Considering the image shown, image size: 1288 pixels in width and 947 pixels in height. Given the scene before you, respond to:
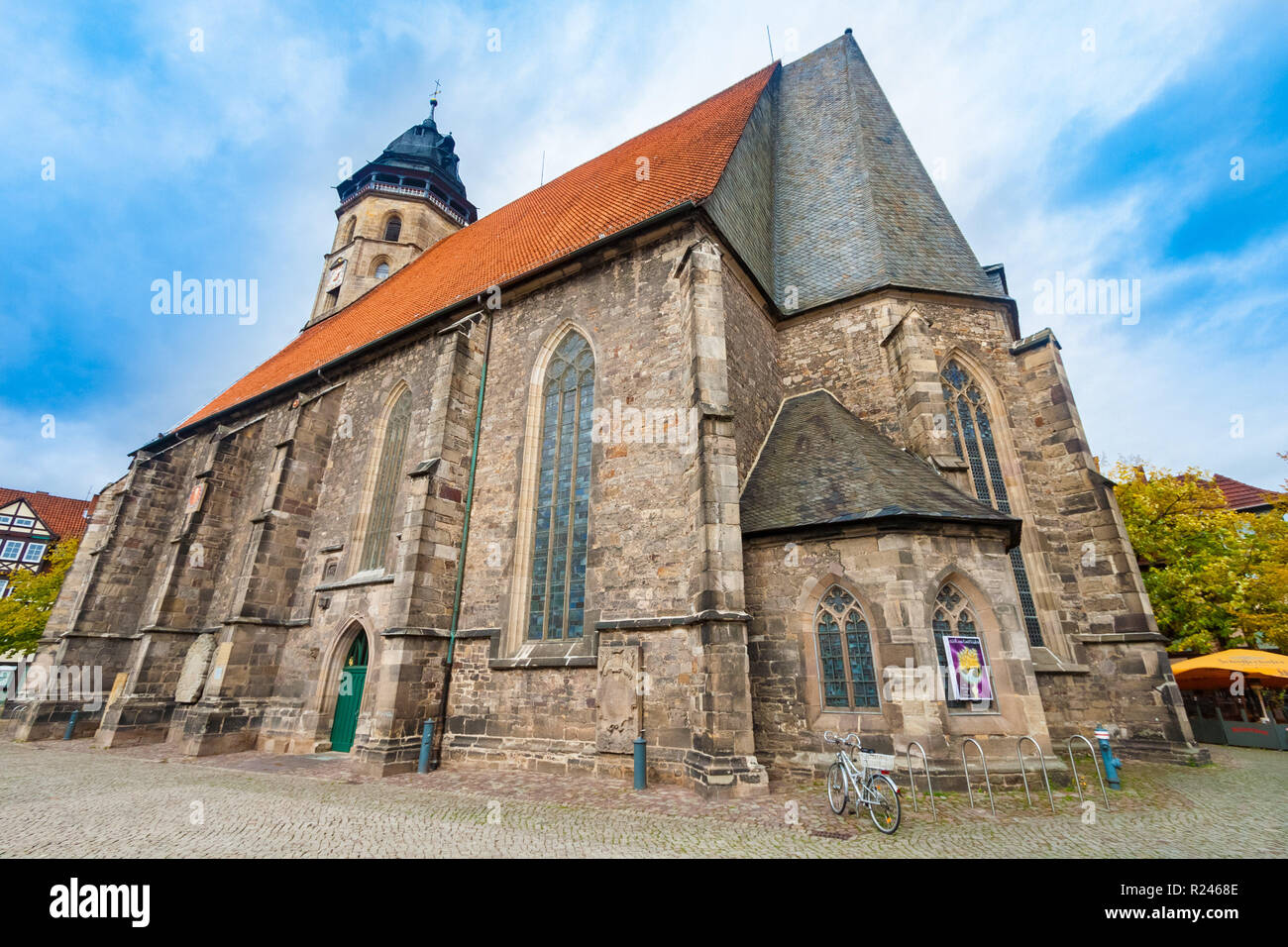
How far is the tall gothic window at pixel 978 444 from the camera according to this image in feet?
33.8

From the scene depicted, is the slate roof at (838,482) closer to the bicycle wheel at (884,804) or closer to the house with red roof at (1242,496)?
the bicycle wheel at (884,804)

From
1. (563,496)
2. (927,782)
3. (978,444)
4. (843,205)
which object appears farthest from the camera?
(843,205)

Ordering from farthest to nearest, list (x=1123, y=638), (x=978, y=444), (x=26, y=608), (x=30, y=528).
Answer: (x=30, y=528) < (x=26, y=608) < (x=978, y=444) < (x=1123, y=638)

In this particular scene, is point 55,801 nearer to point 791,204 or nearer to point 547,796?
point 547,796

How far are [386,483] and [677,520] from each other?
8048 millimetres

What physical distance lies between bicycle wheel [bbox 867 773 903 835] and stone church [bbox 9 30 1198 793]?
1.59 meters

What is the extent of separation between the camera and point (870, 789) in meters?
5.61

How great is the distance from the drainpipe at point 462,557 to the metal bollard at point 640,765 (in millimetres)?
3875

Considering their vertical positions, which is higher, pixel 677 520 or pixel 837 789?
pixel 677 520

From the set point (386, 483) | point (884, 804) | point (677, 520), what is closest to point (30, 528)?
point (386, 483)

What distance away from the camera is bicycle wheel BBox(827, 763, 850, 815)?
588 centimetres

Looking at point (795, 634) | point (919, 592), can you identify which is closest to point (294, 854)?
point (795, 634)

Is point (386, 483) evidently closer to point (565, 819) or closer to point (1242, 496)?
point (565, 819)

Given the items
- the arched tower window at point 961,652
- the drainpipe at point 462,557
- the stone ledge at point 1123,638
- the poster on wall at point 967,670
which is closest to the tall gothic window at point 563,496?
the drainpipe at point 462,557
